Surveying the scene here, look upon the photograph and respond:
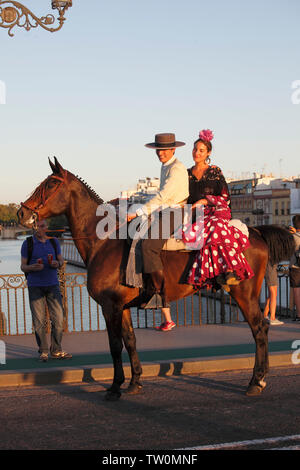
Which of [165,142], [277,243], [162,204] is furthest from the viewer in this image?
[277,243]

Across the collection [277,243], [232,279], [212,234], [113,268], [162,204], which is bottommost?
[232,279]

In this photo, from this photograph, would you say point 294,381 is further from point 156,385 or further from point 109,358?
point 109,358

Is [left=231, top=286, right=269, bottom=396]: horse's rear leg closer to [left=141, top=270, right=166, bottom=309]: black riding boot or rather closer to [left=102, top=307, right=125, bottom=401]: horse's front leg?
[left=141, top=270, right=166, bottom=309]: black riding boot

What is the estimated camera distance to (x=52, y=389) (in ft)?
25.6

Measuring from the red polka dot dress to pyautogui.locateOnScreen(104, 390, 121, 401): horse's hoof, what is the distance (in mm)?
1610

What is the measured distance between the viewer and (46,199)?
7547 mm

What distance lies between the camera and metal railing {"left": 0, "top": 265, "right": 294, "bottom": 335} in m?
11.9

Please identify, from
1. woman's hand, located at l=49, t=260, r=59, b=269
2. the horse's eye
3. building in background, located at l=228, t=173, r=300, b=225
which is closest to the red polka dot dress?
the horse's eye

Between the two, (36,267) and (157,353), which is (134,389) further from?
→ (36,267)

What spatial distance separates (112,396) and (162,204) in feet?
7.76

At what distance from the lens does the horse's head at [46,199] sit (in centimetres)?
750

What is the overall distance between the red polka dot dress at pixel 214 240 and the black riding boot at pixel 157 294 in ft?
1.21

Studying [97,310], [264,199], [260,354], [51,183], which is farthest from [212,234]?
[264,199]

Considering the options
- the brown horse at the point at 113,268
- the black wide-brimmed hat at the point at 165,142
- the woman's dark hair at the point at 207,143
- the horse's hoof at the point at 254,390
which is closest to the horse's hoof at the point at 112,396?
the brown horse at the point at 113,268
